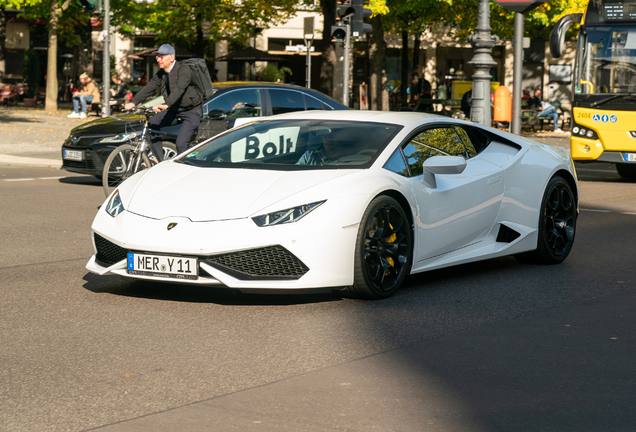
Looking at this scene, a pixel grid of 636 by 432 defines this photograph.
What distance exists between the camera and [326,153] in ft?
21.5

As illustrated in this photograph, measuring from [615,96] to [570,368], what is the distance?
1199 centimetres

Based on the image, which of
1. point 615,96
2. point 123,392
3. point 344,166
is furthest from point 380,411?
point 615,96

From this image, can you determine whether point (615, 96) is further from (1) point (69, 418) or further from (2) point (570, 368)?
(1) point (69, 418)

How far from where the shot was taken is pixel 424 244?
21.3 feet

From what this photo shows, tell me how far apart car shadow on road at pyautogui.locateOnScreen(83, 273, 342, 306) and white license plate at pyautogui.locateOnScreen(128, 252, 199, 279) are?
0.39 metres

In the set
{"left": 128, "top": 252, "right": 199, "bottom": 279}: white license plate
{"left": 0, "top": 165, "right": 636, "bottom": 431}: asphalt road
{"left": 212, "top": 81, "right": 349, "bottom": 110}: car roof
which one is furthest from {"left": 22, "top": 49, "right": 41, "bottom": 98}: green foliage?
{"left": 128, "top": 252, "right": 199, "bottom": 279}: white license plate

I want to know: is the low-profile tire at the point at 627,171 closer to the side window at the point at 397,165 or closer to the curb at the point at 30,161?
the curb at the point at 30,161

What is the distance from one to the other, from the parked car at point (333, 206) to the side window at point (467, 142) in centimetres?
1

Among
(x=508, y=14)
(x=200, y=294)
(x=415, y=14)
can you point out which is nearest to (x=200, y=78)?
(x=200, y=294)

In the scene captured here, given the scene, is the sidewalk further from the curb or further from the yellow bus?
the yellow bus

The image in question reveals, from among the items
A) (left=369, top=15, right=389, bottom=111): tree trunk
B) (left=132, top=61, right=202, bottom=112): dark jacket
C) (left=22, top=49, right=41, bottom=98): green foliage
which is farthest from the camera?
(left=22, top=49, right=41, bottom=98): green foliage

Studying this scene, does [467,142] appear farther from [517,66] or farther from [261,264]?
[517,66]

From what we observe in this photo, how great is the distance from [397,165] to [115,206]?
75.4 inches

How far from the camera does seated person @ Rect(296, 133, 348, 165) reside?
21.3ft
